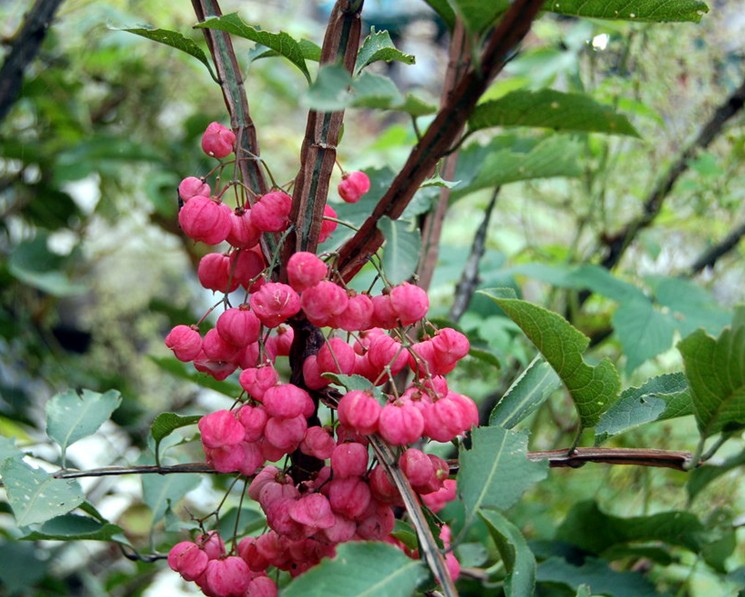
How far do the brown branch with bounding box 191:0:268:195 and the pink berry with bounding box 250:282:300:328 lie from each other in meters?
0.07

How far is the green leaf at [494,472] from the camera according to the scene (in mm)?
331

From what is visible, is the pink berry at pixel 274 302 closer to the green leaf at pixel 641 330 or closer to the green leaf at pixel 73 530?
the green leaf at pixel 73 530

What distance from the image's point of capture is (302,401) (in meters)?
0.35

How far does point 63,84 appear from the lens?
1138 mm

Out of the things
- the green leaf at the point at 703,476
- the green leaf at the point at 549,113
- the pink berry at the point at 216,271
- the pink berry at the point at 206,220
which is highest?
the green leaf at the point at 549,113

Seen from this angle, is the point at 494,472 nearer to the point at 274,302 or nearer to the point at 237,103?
the point at 274,302

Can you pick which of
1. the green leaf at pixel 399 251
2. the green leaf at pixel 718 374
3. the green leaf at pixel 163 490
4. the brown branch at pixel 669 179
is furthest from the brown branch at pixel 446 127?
the brown branch at pixel 669 179

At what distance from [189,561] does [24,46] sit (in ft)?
1.96

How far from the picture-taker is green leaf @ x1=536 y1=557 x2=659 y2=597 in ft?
1.69

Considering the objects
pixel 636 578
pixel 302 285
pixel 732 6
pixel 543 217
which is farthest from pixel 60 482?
pixel 543 217

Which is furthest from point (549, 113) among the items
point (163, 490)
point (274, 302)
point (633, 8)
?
point (163, 490)

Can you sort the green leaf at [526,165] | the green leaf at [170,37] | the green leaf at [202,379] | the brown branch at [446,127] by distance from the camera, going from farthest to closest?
the green leaf at [526,165]
the green leaf at [202,379]
the green leaf at [170,37]
the brown branch at [446,127]

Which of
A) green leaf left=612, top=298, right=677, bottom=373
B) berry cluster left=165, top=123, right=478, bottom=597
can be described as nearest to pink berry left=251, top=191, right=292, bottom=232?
berry cluster left=165, top=123, right=478, bottom=597

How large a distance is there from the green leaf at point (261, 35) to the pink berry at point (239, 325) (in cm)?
12
